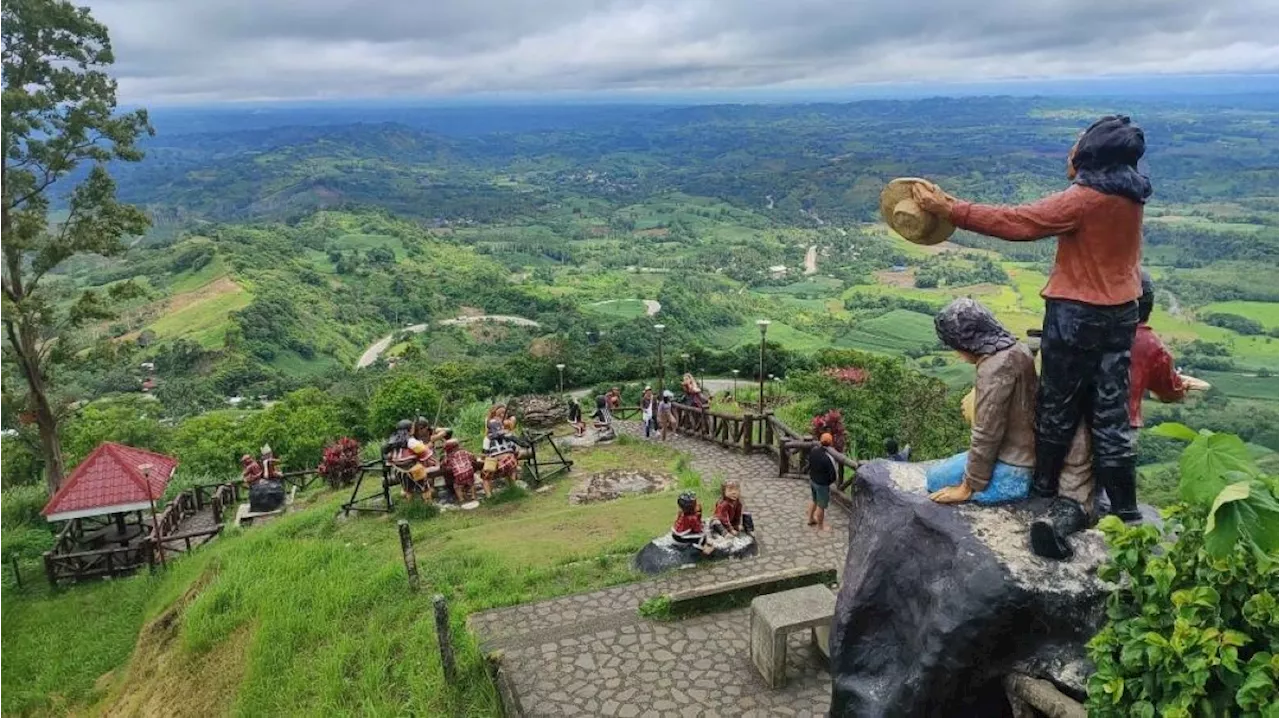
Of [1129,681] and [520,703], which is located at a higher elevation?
[1129,681]

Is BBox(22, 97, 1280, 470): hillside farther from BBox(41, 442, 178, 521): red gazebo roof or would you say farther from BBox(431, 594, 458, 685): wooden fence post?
BBox(431, 594, 458, 685): wooden fence post

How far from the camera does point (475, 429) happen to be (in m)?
21.1

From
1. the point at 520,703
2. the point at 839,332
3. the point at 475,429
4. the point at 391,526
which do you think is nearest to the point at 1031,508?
the point at 520,703

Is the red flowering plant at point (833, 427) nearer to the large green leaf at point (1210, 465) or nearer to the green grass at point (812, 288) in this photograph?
the large green leaf at point (1210, 465)

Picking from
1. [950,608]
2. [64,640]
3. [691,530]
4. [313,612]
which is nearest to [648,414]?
[691,530]

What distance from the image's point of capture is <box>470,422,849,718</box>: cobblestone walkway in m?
7.06

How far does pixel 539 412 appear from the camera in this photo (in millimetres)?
21984

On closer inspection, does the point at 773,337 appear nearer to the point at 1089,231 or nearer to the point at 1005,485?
the point at 1005,485

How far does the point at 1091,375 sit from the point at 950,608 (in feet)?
5.44

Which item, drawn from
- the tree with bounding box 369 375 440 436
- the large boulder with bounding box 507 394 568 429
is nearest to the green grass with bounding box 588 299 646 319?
the tree with bounding box 369 375 440 436

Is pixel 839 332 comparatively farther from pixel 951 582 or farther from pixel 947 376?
pixel 951 582

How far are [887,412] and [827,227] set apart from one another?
150565 mm

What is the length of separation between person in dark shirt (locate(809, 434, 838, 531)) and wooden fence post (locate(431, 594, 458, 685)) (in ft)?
17.0

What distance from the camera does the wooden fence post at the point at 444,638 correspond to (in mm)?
7129
